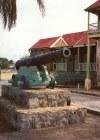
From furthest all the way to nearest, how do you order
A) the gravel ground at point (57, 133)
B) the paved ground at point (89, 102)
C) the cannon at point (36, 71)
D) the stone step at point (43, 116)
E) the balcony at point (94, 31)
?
the balcony at point (94, 31)
the paved ground at point (89, 102)
the cannon at point (36, 71)
the stone step at point (43, 116)
the gravel ground at point (57, 133)

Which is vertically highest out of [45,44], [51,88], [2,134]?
[45,44]

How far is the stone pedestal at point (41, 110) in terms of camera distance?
11.4 m

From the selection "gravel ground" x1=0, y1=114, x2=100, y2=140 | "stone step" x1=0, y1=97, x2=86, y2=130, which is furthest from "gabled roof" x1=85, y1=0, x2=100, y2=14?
"gravel ground" x1=0, y1=114, x2=100, y2=140

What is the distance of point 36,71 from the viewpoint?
12.9 m

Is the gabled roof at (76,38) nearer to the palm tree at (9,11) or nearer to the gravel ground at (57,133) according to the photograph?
the palm tree at (9,11)

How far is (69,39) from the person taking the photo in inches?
1772


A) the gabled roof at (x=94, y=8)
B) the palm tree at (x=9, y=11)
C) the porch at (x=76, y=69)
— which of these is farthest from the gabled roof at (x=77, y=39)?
the palm tree at (x=9, y=11)

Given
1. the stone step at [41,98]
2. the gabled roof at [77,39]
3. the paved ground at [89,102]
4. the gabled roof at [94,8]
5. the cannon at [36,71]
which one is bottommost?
the paved ground at [89,102]

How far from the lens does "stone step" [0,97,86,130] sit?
11312 mm

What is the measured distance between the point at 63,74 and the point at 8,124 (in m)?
26.2

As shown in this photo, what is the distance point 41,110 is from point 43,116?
0.20 meters

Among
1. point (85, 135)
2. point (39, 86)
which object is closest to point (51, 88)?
point (39, 86)

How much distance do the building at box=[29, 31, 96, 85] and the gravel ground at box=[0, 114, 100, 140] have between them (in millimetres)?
20494

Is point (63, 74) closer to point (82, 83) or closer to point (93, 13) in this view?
point (82, 83)
